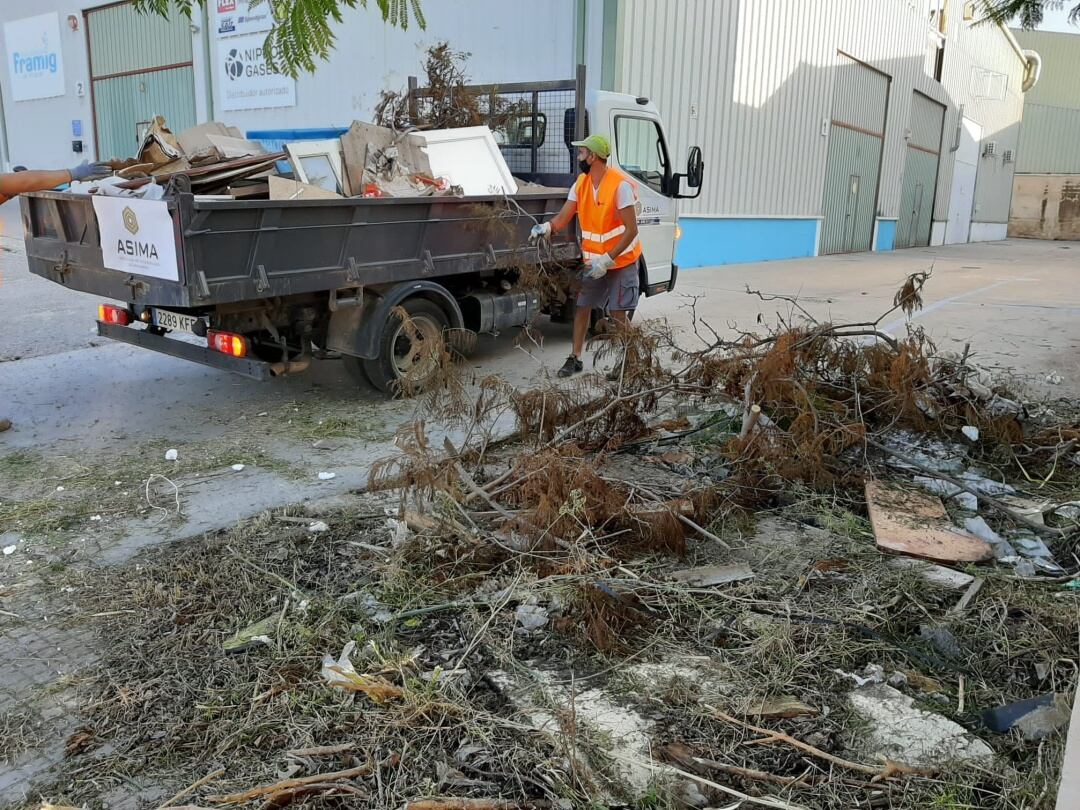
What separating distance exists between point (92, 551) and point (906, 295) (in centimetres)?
481

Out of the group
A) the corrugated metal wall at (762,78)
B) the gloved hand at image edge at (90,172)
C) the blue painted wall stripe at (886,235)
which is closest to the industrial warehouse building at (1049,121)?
the blue painted wall stripe at (886,235)

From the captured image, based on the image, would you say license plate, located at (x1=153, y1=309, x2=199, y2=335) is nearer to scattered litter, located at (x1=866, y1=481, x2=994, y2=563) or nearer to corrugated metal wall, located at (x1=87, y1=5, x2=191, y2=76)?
scattered litter, located at (x1=866, y1=481, x2=994, y2=563)

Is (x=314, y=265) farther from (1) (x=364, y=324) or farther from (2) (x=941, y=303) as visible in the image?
(2) (x=941, y=303)

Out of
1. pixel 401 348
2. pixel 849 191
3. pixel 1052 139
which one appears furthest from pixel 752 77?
pixel 1052 139

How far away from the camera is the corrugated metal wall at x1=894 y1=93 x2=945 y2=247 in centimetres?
2459

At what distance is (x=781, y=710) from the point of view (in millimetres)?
2627

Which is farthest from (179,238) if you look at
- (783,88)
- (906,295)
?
(783,88)

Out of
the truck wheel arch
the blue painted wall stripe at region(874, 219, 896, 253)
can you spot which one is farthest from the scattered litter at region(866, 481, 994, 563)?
the blue painted wall stripe at region(874, 219, 896, 253)

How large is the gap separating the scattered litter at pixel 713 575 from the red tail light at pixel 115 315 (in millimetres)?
4376

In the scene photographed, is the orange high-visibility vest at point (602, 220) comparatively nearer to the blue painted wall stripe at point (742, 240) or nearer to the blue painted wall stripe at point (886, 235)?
the blue painted wall stripe at point (742, 240)

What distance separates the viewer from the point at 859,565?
3.63m

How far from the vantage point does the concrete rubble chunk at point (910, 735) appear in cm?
243

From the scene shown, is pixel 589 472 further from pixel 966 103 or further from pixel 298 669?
pixel 966 103

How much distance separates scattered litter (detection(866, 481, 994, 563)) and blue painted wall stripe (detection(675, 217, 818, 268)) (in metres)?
10.7
